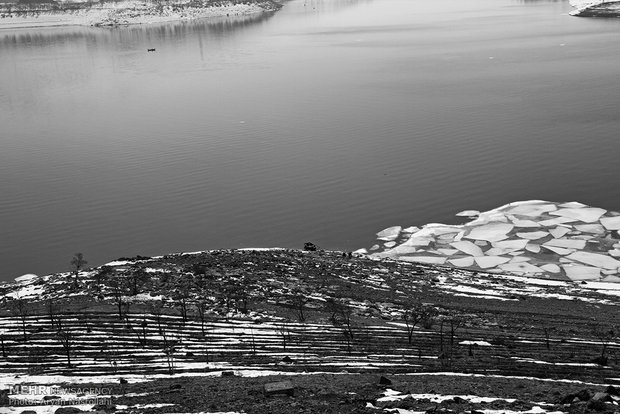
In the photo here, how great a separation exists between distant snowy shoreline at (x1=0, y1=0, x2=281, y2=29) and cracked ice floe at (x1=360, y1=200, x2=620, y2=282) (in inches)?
2613

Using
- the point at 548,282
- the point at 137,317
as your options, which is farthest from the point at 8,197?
the point at 548,282

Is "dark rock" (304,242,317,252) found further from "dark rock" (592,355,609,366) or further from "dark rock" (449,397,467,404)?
"dark rock" (449,397,467,404)

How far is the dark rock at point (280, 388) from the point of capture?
7.11m

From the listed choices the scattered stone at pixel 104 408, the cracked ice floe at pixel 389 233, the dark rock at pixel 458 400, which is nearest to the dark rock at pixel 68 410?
the scattered stone at pixel 104 408

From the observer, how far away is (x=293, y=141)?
24516 millimetres

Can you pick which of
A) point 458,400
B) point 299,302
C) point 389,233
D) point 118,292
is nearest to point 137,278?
point 118,292

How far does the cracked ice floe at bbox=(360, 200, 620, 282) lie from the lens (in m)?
14.6

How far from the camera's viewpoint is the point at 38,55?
169ft

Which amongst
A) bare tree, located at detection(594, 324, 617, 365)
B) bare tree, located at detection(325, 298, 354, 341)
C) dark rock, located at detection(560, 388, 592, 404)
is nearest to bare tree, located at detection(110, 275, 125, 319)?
bare tree, located at detection(325, 298, 354, 341)

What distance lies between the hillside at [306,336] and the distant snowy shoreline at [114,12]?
223ft

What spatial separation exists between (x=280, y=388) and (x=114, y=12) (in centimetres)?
7846

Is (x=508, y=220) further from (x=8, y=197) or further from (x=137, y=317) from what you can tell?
(x=8, y=197)

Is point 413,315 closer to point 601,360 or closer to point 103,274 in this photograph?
point 601,360

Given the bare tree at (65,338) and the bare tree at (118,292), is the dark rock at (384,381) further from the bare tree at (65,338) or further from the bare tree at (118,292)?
the bare tree at (118,292)
